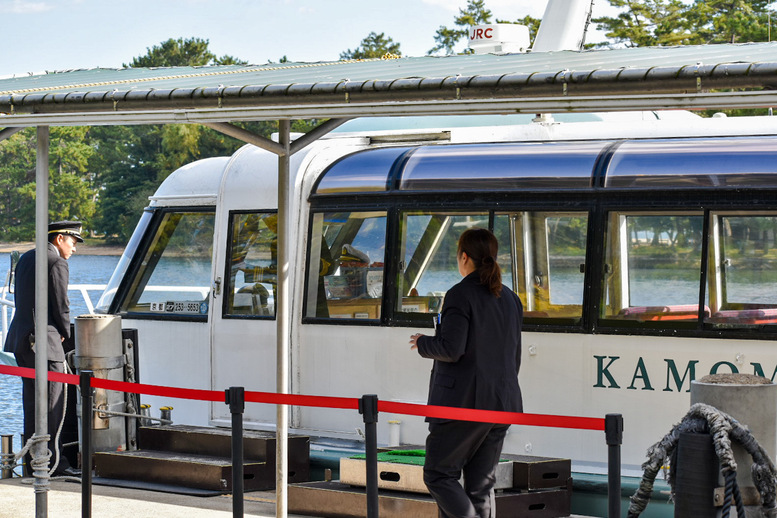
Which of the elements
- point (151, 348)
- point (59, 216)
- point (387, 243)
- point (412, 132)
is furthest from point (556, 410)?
point (59, 216)

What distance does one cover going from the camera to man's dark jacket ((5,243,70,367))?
873 cm

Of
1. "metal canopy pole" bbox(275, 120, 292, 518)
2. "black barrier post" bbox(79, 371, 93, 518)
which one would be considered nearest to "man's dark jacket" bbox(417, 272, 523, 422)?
"metal canopy pole" bbox(275, 120, 292, 518)

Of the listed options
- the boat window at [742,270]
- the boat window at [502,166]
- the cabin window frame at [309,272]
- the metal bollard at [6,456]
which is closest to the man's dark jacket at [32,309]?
the metal bollard at [6,456]

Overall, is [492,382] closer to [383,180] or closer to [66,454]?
[383,180]

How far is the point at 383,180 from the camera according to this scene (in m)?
8.66

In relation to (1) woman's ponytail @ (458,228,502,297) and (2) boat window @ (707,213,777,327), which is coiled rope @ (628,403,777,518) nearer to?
(1) woman's ponytail @ (458,228,502,297)

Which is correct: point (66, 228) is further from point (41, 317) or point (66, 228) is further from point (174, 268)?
point (41, 317)

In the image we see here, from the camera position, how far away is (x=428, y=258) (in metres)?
8.47

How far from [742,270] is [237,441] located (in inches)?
129

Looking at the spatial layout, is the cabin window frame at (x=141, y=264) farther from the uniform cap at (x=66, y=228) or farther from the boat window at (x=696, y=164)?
the boat window at (x=696, y=164)

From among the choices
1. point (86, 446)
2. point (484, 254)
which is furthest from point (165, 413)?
point (484, 254)

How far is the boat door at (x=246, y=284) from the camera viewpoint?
9.12m

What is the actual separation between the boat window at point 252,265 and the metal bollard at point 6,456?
6.14 feet

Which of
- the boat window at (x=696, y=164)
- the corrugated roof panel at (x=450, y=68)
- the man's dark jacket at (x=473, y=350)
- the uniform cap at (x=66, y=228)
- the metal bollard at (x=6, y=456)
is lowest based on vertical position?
the metal bollard at (x=6, y=456)
